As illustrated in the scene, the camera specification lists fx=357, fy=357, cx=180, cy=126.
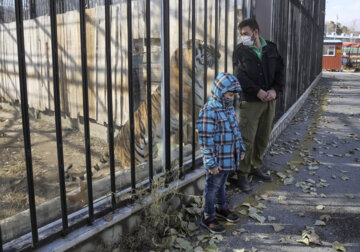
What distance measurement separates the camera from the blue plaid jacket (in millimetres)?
3139

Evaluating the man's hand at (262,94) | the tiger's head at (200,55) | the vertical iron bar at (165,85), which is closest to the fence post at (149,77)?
the vertical iron bar at (165,85)

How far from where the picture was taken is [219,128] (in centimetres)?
324

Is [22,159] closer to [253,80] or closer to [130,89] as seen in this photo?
[130,89]

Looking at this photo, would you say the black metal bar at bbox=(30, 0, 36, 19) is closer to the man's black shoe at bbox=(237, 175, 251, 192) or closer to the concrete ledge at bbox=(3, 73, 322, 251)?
the concrete ledge at bbox=(3, 73, 322, 251)

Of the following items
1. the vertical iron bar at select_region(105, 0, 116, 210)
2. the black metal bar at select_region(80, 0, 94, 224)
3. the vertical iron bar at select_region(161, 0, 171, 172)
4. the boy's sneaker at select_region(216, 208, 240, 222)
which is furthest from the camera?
the boy's sneaker at select_region(216, 208, 240, 222)

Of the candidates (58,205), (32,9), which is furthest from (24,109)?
(58,205)

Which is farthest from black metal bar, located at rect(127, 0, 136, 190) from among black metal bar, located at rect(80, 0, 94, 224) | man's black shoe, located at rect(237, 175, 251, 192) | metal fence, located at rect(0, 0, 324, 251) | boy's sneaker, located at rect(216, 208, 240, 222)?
man's black shoe, located at rect(237, 175, 251, 192)

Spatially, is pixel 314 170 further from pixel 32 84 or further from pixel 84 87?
pixel 32 84

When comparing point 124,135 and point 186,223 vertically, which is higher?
point 124,135

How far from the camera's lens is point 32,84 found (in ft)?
8.59

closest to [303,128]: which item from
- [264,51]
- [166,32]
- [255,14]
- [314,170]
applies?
[314,170]

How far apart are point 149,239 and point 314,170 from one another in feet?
10.0

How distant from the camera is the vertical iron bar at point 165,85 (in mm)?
3506

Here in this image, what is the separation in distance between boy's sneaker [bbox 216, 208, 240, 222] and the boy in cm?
20
